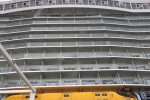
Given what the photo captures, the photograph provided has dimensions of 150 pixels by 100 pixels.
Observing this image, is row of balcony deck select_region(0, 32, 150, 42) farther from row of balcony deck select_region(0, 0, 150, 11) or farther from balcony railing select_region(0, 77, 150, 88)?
balcony railing select_region(0, 77, 150, 88)

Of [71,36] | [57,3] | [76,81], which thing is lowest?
[76,81]

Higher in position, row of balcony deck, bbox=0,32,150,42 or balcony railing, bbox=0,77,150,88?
row of balcony deck, bbox=0,32,150,42

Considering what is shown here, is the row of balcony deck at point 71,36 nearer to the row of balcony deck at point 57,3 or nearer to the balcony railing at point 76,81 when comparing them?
the row of balcony deck at point 57,3

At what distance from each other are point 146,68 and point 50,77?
11087 millimetres

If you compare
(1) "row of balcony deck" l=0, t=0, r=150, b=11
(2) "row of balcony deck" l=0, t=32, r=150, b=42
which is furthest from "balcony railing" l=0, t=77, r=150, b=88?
(1) "row of balcony deck" l=0, t=0, r=150, b=11

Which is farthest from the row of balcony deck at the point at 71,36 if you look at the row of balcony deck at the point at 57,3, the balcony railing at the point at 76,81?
the balcony railing at the point at 76,81

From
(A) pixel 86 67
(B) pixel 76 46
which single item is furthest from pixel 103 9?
(A) pixel 86 67

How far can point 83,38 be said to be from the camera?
24.8 m

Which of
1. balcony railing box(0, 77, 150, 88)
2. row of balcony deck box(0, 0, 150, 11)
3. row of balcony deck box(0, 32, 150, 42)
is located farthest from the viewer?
row of balcony deck box(0, 0, 150, 11)

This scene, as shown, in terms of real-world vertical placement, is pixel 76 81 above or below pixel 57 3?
below

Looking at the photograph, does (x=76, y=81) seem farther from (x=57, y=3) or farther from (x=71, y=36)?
(x=57, y=3)

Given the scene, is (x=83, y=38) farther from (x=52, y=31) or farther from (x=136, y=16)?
(x=136, y=16)

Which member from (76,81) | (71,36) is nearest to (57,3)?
(71,36)

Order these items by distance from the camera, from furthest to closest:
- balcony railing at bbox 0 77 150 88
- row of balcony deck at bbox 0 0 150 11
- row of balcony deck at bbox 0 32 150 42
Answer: row of balcony deck at bbox 0 0 150 11, row of balcony deck at bbox 0 32 150 42, balcony railing at bbox 0 77 150 88
